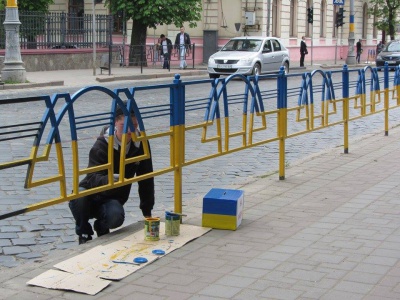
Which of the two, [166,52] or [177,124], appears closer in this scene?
[177,124]

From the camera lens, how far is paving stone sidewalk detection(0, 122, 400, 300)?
215 inches

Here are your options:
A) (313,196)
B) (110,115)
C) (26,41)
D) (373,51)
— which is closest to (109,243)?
(110,115)

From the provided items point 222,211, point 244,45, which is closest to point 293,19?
point 244,45

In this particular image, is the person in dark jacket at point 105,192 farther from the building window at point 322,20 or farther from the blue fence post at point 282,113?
the building window at point 322,20

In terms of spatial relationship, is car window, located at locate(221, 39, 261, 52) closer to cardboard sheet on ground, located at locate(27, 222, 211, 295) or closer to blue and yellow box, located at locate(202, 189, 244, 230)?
blue and yellow box, located at locate(202, 189, 244, 230)

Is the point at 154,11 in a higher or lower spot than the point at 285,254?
higher

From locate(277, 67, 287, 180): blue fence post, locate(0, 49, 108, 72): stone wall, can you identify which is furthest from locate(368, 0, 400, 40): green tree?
locate(277, 67, 287, 180): blue fence post

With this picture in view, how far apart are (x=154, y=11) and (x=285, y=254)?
30407mm

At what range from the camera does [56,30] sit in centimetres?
3281

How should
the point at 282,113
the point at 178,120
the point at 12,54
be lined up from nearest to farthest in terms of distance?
the point at 178,120
the point at 282,113
the point at 12,54

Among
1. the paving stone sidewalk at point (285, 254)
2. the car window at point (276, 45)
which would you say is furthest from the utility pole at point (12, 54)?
the paving stone sidewalk at point (285, 254)

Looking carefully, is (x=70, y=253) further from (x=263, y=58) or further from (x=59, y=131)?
(x=263, y=58)

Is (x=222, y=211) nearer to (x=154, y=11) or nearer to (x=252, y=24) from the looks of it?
(x=154, y=11)

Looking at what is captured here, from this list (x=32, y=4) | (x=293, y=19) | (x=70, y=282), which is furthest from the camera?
(x=293, y=19)
